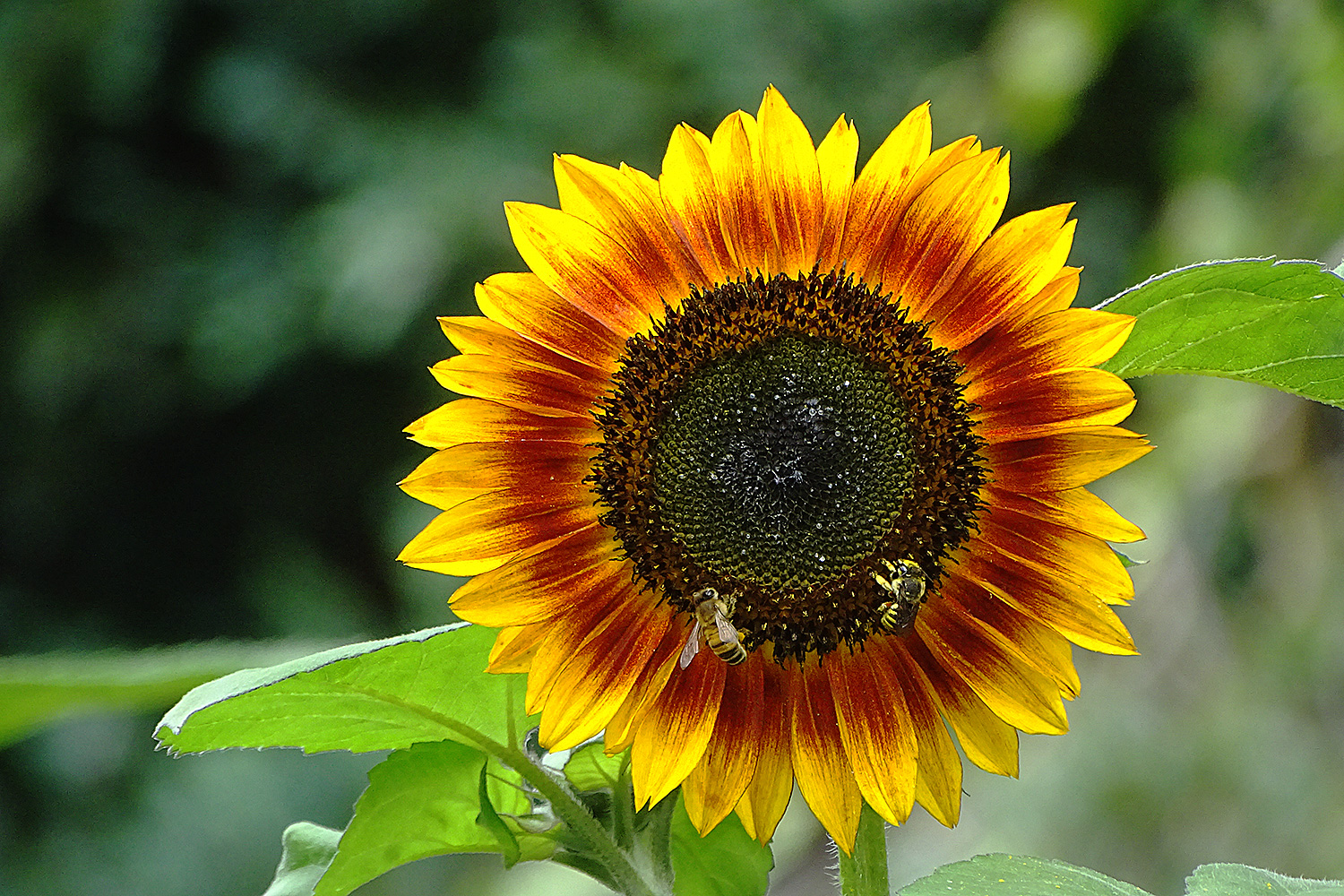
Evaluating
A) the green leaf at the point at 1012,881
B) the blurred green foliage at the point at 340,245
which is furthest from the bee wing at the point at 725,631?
the blurred green foliage at the point at 340,245

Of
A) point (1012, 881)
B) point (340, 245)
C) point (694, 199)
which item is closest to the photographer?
point (1012, 881)

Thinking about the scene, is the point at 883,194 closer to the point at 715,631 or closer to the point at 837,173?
the point at 837,173

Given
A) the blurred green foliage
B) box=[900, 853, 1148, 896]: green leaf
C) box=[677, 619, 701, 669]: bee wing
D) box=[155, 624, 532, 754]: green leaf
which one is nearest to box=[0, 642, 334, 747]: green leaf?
box=[155, 624, 532, 754]: green leaf

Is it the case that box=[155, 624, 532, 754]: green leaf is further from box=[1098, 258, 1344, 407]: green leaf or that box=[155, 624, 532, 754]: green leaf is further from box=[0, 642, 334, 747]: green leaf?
box=[1098, 258, 1344, 407]: green leaf

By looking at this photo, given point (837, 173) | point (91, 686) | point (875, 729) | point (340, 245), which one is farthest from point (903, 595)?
point (340, 245)

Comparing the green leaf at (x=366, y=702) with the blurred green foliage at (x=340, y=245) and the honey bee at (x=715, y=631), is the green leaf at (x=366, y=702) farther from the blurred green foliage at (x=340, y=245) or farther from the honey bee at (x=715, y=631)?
the blurred green foliage at (x=340, y=245)

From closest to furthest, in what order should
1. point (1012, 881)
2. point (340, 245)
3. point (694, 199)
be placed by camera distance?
point (1012, 881) < point (694, 199) < point (340, 245)

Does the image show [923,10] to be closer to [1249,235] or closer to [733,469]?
[1249,235]
